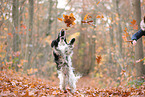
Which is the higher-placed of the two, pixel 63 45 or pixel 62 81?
pixel 63 45

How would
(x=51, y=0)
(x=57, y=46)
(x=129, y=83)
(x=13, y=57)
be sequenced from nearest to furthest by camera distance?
1. (x=57, y=46)
2. (x=129, y=83)
3. (x=13, y=57)
4. (x=51, y=0)

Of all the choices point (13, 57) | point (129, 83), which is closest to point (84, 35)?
point (13, 57)

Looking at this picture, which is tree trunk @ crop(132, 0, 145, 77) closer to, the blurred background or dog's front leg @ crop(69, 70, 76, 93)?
the blurred background

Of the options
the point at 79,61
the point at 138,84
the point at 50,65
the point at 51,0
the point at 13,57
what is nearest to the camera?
the point at 138,84

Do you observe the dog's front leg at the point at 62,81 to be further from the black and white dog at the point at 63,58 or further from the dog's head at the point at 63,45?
the dog's head at the point at 63,45

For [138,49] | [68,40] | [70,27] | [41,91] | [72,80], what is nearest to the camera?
[41,91]

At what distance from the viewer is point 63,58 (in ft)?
17.0

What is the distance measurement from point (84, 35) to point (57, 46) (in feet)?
71.2

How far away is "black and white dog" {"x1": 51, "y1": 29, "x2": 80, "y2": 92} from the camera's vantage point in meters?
5.14

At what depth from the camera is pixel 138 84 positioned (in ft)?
22.1

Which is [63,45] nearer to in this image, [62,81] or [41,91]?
[62,81]

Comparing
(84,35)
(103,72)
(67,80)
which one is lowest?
(103,72)

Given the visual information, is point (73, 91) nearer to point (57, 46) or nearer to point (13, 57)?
point (57, 46)

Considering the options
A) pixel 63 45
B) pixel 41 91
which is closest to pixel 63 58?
pixel 63 45
